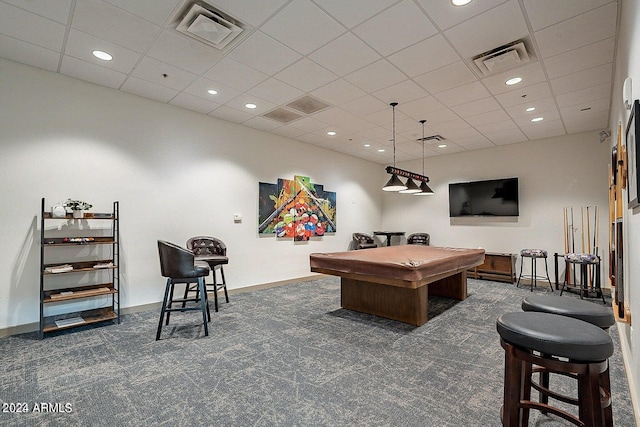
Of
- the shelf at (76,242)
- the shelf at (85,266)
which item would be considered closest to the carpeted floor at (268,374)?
the shelf at (85,266)

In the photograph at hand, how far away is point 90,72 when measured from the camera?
3543 millimetres

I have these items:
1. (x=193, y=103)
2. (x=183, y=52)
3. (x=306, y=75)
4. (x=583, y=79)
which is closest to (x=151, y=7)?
(x=183, y=52)

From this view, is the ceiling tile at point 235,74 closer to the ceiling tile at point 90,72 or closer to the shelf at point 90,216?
the ceiling tile at point 90,72

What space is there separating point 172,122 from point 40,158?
1647 mm

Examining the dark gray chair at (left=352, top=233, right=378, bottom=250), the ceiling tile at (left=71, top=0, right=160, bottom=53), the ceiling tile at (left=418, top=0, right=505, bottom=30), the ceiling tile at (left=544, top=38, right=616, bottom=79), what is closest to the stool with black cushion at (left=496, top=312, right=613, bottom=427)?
the ceiling tile at (left=418, top=0, right=505, bottom=30)

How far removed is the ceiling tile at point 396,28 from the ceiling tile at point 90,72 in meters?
2.95

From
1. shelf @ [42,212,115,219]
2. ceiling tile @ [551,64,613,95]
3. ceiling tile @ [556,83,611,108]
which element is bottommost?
shelf @ [42,212,115,219]

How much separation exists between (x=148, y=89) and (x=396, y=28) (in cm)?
326

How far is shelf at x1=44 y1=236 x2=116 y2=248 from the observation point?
3281 millimetres

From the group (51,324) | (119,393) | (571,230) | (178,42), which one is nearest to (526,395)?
(119,393)

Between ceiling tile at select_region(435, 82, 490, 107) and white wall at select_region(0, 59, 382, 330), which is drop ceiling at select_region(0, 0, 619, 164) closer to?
ceiling tile at select_region(435, 82, 490, 107)

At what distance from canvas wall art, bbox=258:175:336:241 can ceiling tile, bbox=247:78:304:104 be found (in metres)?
1.84

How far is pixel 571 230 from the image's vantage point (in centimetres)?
575

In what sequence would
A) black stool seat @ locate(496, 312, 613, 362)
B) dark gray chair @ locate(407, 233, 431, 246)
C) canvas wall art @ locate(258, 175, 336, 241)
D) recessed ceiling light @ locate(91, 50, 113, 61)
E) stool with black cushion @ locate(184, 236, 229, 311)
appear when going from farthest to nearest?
dark gray chair @ locate(407, 233, 431, 246) < canvas wall art @ locate(258, 175, 336, 241) < stool with black cushion @ locate(184, 236, 229, 311) < recessed ceiling light @ locate(91, 50, 113, 61) < black stool seat @ locate(496, 312, 613, 362)
